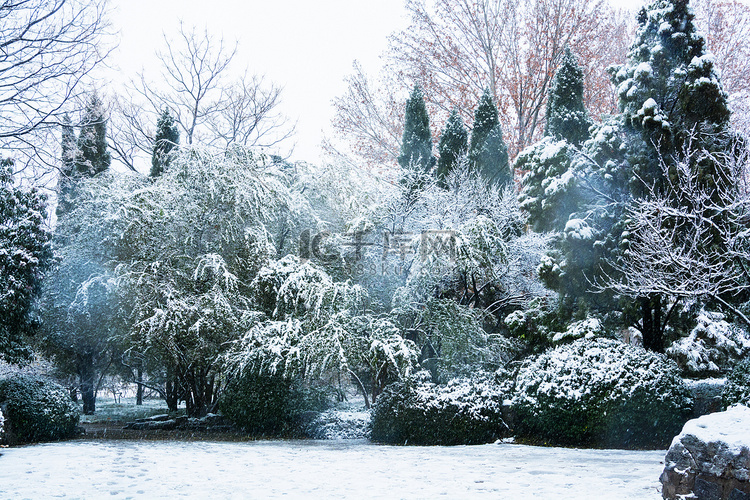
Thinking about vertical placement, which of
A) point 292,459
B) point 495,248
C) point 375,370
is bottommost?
point 292,459

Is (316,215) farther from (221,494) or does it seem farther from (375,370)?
(221,494)

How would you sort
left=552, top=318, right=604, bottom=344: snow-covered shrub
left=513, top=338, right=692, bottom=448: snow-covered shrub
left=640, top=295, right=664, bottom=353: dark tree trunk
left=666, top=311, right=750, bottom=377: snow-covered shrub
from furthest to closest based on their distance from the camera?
left=666, top=311, right=750, bottom=377: snow-covered shrub, left=640, top=295, right=664, bottom=353: dark tree trunk, left=552, top=318, right=604, bottom=344: snow-covered shrub, left=513, top=338, right=692, bottom=448: snow-covered shrub

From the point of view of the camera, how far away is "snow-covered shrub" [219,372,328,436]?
9562mm

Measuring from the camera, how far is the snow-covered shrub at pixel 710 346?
1021 centimetres

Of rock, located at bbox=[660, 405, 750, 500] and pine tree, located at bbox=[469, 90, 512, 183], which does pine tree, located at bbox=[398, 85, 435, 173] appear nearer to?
pine tree, located at bbox=[469, 90, 512, 183]

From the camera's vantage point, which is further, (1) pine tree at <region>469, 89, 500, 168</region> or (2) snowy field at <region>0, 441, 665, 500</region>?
(1) pine tree at <region>469, 89, 500, 168</region>

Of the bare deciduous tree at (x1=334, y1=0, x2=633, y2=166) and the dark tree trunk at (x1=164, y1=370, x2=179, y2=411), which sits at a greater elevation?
the bare deciduous tree at (x1=334, y1=0, x2=633, y2=166)

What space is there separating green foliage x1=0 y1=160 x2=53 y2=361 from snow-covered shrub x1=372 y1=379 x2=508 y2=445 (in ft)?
20.6

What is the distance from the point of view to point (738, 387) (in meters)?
6.86

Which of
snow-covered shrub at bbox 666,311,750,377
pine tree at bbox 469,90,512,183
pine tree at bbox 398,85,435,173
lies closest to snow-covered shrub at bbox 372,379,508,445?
snow-covered shrub at bbox 666,311,750,377

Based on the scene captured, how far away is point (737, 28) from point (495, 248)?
14783 mm

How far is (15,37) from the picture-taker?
738 cm

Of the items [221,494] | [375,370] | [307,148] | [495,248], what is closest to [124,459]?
[221,494]

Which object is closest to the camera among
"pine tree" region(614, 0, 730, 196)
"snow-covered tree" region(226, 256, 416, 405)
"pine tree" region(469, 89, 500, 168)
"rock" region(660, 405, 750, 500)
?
"rock" region(660, 405, 750, 500)
